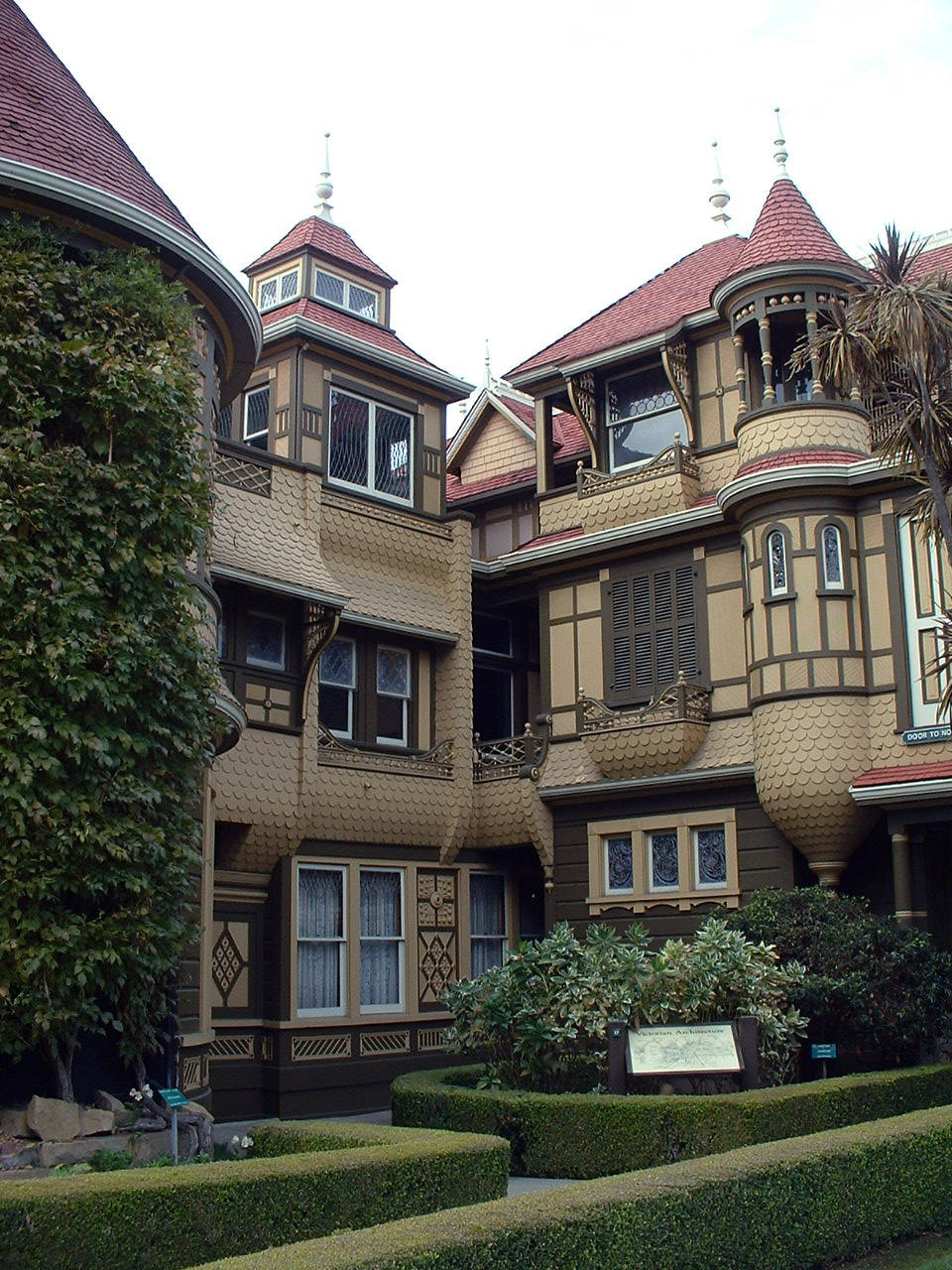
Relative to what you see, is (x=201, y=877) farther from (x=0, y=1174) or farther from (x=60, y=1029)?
(x=0, y=1174)

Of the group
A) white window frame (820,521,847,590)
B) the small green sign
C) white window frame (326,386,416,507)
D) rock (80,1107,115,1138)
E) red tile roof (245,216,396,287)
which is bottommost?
rock (80,1107,115,1138)

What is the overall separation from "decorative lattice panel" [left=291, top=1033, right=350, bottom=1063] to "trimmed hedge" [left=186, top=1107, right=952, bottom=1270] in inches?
419

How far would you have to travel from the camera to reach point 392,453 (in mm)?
24938

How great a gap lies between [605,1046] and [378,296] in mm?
15981

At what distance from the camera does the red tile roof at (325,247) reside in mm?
26344

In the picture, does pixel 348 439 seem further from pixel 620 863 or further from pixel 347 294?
pixel 620 863

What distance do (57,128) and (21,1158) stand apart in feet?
33.7

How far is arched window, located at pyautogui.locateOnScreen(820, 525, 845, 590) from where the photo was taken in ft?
70.1

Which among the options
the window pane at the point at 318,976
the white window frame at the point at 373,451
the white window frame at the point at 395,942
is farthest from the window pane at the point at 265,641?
the window pane at the point at 318,976

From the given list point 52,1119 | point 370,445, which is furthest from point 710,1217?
point 370,445

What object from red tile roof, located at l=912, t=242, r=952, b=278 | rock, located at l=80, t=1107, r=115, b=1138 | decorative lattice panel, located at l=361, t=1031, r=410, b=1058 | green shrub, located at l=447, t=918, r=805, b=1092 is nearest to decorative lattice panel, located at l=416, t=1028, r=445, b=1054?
decorative lattice panel, located at l=361, t=1031, r=410, b=1058

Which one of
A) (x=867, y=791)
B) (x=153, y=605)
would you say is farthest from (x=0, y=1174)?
(x=867, y=791)

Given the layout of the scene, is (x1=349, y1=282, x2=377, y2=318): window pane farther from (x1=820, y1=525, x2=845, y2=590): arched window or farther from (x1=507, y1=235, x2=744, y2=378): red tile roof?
(x1=820, y1=525, x2=845, y2=590): arched window

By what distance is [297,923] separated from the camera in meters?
21.6
